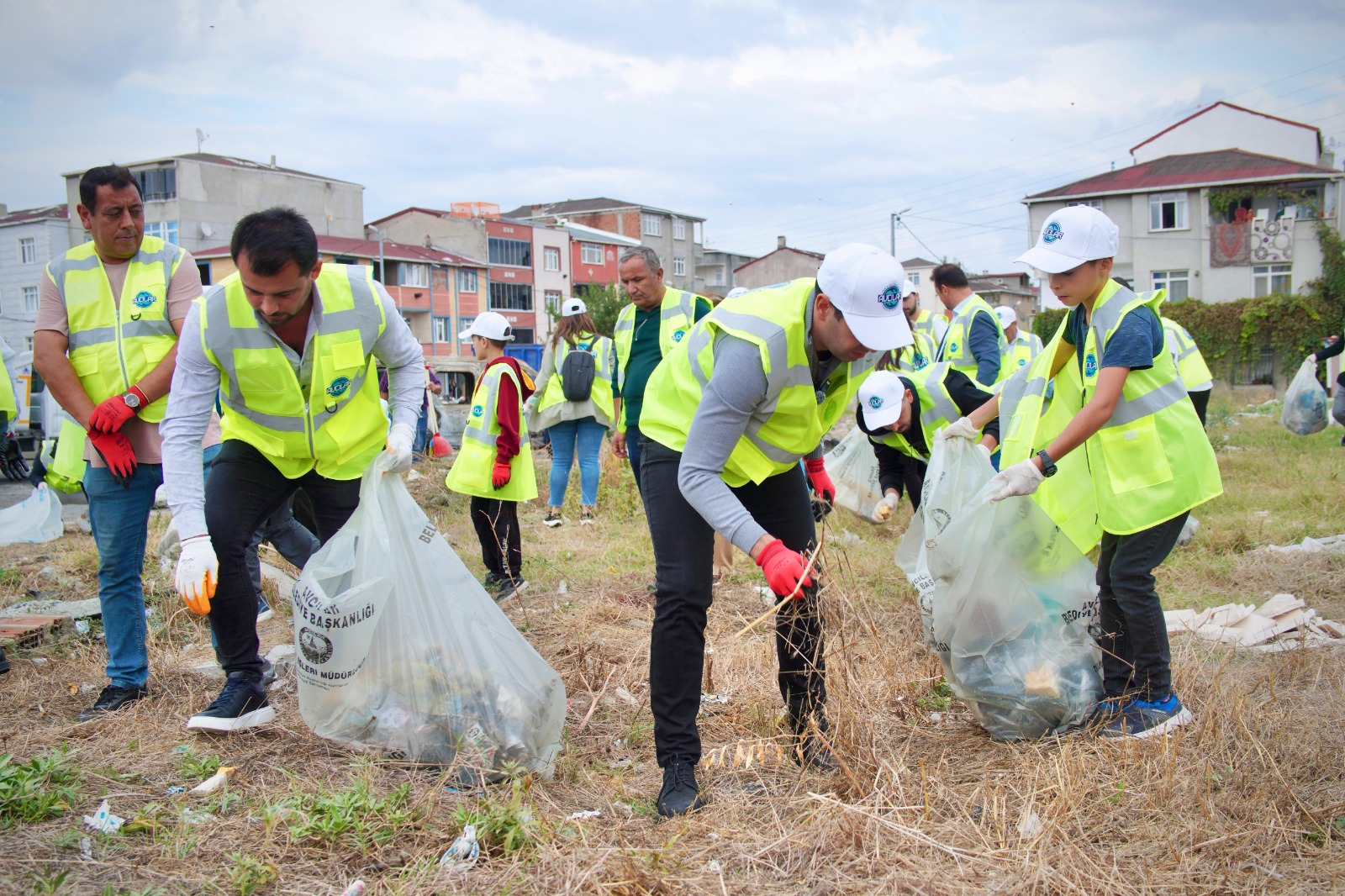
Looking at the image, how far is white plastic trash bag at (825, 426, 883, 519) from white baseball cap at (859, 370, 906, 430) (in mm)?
2328

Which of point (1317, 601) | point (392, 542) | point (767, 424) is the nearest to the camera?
point (767, 424)

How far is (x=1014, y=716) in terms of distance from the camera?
2.56 meters

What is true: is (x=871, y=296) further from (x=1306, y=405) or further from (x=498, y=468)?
(x=1306, y=405)

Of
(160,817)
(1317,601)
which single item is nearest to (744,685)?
(160,817)

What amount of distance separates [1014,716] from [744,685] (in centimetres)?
88

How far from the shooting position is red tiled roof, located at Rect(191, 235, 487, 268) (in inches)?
1404

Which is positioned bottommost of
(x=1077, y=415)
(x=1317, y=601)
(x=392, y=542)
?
(x=1317, y=601)

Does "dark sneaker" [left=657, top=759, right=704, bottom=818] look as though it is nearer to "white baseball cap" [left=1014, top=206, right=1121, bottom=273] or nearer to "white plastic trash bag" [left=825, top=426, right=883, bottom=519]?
"white baseball cap" [left=1014, top=206, right=1121, bottom=273]

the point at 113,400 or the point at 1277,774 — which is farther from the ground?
the point at 113,400

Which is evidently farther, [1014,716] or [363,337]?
[363,337]

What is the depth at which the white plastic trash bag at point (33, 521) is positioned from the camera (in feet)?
20.1

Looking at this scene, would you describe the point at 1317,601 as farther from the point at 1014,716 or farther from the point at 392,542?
the point at 392,542

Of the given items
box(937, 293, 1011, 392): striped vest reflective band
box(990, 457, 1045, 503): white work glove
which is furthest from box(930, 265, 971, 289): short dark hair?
box(990, 457, 1045, 503): white work glove

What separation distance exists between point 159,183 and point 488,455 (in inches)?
1622
